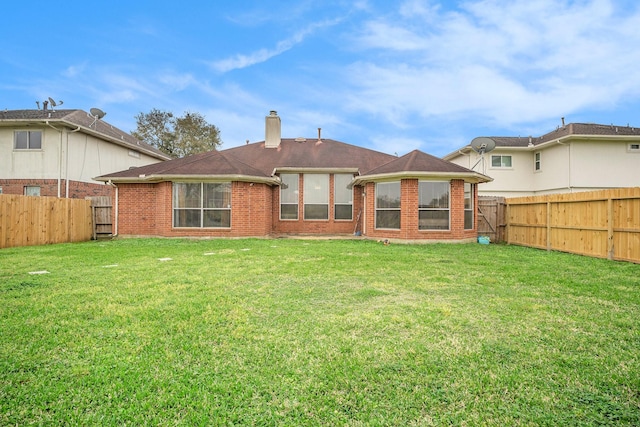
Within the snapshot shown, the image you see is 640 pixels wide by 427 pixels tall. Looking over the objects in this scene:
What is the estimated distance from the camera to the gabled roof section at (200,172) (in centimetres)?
1280

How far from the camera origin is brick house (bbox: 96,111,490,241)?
1252cm

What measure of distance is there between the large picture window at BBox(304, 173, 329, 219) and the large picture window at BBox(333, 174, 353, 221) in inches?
16.4

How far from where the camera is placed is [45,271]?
6371 millimetres

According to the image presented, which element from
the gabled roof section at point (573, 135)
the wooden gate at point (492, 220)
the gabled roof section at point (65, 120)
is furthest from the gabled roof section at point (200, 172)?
the gabled roof section at point (573, 135)

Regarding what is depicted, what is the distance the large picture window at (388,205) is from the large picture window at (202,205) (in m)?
5.93

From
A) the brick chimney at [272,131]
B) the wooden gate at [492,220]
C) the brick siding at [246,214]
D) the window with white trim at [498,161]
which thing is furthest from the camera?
the window with white trim at [498,161]

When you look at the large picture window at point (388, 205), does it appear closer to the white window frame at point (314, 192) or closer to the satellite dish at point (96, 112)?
the white window frame at point (314, 192)

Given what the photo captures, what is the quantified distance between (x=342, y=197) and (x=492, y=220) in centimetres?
638

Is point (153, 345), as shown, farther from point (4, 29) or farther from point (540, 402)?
point (4, 29)

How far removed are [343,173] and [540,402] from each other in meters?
13.8

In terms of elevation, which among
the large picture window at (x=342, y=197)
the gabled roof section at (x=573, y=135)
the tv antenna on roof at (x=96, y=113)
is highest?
the tv antenna on roof at (x=96, y=113)

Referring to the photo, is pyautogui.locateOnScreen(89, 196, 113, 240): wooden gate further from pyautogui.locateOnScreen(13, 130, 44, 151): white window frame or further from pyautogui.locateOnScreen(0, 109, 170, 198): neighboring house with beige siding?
pyautogui.locateOnScreen(13, 130, 44, 151): white window frame

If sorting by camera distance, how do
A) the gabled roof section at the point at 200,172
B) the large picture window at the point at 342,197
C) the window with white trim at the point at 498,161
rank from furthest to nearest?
the window with white trim at the point at 498,161
the large picture window at the point at 342,197
the gabled roof section at the point at 200,172

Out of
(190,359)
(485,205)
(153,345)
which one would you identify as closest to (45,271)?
(153,345)
